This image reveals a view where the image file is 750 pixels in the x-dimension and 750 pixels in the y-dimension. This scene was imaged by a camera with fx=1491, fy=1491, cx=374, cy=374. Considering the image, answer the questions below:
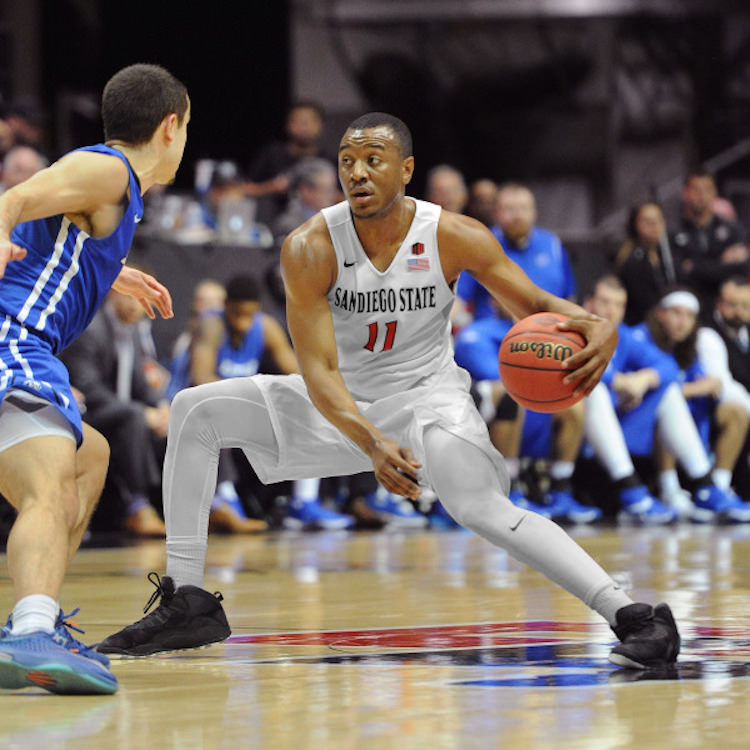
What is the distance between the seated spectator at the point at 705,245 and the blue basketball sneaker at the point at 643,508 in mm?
1768

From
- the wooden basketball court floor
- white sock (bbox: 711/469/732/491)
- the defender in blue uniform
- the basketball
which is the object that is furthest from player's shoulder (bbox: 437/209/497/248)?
white sock (bbox: 711/469/732/491)

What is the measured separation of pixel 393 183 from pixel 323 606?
5.51 ft

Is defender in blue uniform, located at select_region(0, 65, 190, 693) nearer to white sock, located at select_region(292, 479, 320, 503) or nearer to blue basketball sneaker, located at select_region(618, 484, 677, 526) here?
white sock, located at select_region(292, 479, 320, 503)

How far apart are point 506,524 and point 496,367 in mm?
5550

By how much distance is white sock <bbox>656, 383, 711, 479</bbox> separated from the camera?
10.2 meters

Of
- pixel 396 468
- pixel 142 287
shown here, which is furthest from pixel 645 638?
pixel 142 287

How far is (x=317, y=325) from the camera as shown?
4.29 metres

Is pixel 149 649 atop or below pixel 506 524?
below

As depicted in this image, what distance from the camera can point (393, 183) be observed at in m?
4.32

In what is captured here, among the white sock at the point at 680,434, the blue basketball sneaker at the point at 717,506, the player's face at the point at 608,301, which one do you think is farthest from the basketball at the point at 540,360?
the white sock at the point at 680,434

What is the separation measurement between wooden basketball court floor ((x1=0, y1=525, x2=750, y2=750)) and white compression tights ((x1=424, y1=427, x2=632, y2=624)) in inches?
8.3

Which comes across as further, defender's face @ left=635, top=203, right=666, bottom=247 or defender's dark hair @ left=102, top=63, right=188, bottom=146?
defender's face @ left=635, top=203, right=666, bottom=247

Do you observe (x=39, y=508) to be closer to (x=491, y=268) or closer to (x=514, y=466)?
(x=491, y=268)

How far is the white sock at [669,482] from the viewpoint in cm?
1021
